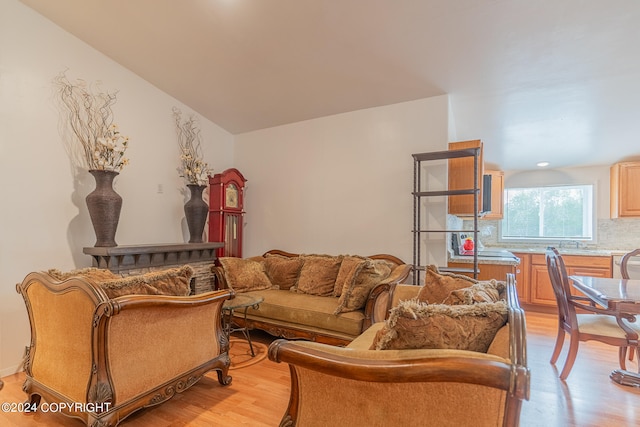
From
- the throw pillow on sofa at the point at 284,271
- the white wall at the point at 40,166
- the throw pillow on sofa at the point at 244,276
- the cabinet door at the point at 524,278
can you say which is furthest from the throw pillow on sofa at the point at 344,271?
the cabinet door at the point at 524,278

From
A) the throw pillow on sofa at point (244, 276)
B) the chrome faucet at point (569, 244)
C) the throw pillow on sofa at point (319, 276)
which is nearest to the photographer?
the throw pillow on sofa at point (319, 276)

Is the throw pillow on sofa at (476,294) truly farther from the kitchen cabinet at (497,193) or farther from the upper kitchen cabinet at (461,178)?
the kitchen cabinet at (497,193)

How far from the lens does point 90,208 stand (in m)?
2.85

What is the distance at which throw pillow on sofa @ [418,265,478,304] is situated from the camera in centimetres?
191

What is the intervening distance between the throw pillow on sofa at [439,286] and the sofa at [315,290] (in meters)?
0.59

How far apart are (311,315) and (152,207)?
234 cm

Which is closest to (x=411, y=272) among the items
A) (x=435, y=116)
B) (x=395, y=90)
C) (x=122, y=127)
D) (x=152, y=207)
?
(x=435, y=116)

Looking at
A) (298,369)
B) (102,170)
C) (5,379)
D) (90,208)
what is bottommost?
(5,379)

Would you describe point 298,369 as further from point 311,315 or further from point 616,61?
point 616,61

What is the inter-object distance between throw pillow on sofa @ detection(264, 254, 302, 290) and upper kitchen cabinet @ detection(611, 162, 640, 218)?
440cm

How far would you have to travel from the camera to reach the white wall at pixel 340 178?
3.41 m

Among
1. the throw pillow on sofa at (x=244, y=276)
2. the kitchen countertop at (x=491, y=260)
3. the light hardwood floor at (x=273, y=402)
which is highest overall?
the kitchen countertop at (x=491, y=260)

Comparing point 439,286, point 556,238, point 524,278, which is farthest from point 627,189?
point 439,286

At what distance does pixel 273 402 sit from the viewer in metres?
2.09
